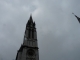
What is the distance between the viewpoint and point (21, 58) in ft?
146

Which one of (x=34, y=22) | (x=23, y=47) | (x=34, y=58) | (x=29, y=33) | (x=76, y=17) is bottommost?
(x=34, y=58)

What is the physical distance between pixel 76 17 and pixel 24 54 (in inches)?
764

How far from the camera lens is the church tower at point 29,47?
44562 millimetres

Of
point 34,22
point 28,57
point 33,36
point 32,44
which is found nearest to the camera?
point 28,57

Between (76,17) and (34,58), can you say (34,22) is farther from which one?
(76,17)

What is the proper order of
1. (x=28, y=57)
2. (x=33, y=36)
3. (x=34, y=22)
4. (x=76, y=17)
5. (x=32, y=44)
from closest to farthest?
(x=76, y=17), (x=28, y=57), (x=32, y=44), (x=33, y=36), (x=34, y=22)

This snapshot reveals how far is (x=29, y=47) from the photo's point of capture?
46594 mm

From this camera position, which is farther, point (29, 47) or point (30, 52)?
point (29, 47)

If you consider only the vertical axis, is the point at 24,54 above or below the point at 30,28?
below

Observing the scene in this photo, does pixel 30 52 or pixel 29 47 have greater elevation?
pixel 29 47

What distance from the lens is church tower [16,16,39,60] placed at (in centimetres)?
4456

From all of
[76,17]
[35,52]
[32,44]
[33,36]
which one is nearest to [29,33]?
[33,36]

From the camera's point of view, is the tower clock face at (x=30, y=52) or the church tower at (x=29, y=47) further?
the tower clock face at (x=30, y=52)

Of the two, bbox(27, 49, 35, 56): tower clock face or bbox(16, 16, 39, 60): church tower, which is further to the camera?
bbox(27, 49, 35, 56): tower clock face
